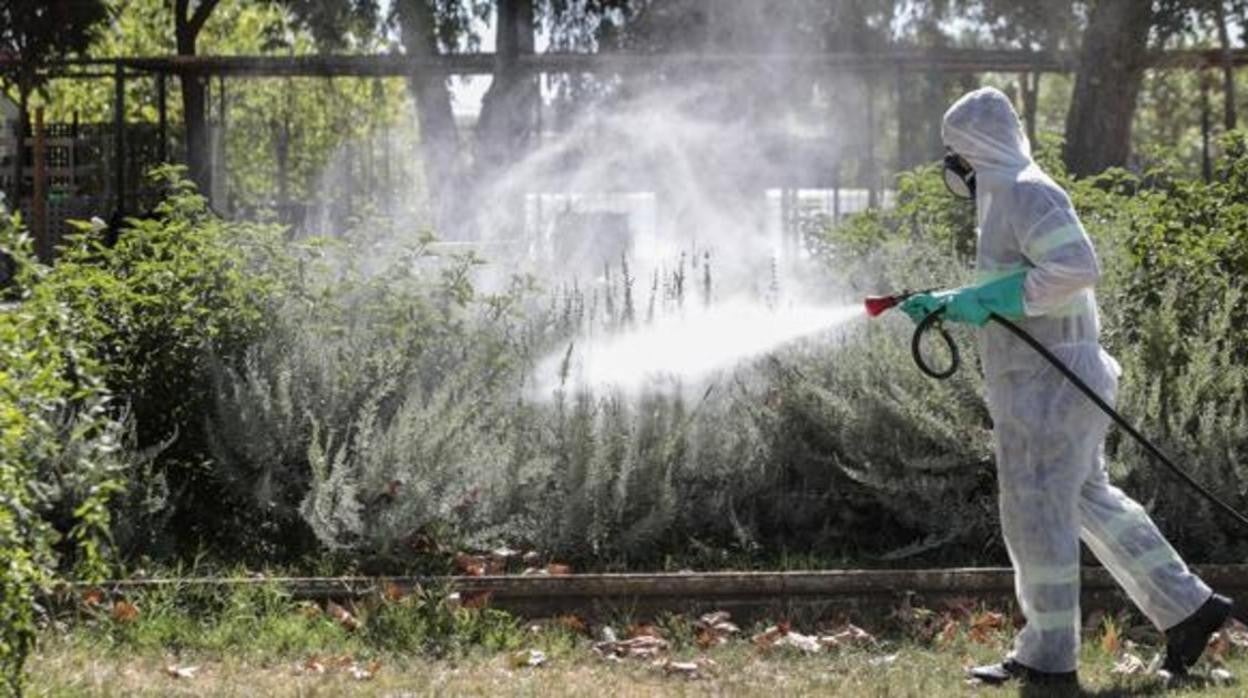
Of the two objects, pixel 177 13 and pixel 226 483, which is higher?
pixel 177 13

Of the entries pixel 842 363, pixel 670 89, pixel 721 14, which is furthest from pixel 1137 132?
pixel 842 363

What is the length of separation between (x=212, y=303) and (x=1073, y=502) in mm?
3595

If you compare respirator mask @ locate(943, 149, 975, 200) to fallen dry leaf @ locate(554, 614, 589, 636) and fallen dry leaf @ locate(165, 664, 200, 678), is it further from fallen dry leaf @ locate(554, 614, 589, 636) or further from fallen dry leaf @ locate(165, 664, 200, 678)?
fallen dry leaf @ locate(165, 664, 200, 678)

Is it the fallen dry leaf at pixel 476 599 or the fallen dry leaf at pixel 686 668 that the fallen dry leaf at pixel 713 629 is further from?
the fallen dry leaf at pixel 476 599

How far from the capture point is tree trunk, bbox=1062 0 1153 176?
15953 millimetres

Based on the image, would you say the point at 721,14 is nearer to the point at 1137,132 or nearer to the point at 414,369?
the point at 414,369

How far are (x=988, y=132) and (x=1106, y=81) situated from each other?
453 inches

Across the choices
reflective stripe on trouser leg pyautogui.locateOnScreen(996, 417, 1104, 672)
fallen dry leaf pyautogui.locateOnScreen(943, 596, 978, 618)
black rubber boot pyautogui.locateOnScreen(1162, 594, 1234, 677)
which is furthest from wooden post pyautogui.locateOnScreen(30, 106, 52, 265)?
black rubber boot pyautogui.locateOnScreen(1162, 594, 1234, 677)

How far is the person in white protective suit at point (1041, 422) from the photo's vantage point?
16.8 feet

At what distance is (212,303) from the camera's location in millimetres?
7242

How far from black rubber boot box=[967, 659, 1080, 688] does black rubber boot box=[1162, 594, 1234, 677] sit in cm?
29

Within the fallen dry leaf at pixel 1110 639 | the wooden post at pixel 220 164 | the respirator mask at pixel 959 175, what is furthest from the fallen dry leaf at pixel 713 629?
the wooden post at pixel 220 164

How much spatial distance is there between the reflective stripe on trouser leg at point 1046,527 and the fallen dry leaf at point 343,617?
6.85 feet

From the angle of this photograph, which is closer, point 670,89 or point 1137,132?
point 670,89
